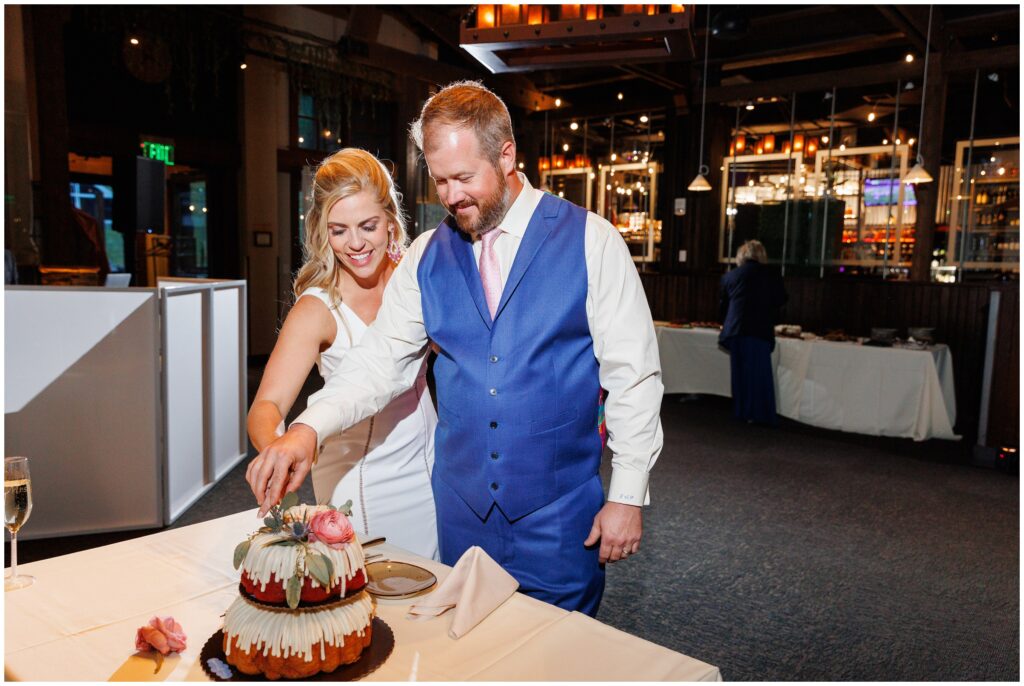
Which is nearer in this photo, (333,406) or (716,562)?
(333,406)

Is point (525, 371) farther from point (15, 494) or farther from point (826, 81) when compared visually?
point (826, 81)

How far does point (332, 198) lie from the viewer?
1797 mm

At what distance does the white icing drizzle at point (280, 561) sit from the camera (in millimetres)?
996

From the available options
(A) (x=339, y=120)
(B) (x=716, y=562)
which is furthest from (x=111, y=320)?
(A) (x=339, y=120)

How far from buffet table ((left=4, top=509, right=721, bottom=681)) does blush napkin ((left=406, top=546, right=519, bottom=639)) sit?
0.06ft

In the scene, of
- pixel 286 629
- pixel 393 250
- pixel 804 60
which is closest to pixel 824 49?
pixel 804 60

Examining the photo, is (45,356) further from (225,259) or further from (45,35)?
(225,259)

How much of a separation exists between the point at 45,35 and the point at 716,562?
21.9ft

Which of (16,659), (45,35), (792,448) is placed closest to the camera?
(16,659)

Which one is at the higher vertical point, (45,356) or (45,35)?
(45,35)

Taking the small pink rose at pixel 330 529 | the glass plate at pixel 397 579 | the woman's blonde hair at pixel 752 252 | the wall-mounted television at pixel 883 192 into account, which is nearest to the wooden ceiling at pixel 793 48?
the wall-mounted television at pixel 883 192

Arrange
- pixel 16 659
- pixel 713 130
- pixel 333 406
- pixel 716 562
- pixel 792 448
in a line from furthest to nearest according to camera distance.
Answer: pixel 713 130
pixel 792 448
pixel 716 562
pixel 333 406
pixel 16 659

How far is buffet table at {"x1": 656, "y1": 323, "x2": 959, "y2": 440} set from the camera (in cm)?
558

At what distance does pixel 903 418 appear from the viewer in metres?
5.66
